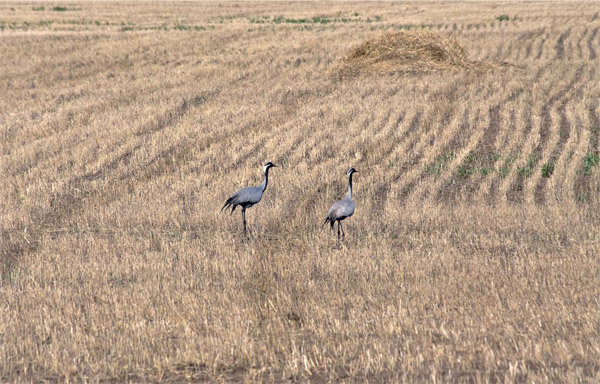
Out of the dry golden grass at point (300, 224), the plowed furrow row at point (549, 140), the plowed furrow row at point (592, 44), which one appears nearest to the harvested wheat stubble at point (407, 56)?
the dry golden grass at point (300, 224)

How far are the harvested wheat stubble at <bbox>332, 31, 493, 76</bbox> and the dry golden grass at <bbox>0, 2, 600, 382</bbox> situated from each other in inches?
34.5

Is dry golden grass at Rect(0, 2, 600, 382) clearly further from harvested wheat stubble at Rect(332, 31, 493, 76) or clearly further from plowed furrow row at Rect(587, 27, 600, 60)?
harvested wheat stubble at Rect(332, 31, 493, 76)

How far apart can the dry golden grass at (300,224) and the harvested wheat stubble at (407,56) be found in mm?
877

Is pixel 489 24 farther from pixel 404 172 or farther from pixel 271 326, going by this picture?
pixel 271 326

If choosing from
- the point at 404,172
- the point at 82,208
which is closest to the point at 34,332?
the point at 82,208

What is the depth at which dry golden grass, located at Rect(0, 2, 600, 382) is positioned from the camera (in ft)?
23.4

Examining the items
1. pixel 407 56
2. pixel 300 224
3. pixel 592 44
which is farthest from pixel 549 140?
pixel 592 44

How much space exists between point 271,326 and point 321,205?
5.20m

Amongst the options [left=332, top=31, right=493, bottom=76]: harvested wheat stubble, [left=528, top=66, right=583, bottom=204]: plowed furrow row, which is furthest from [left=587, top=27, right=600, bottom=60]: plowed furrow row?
[left=528, top=66, right=583, bottom=204]: plowed furrow row

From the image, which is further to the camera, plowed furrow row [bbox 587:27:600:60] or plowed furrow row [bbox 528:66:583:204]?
plowed furrow row [bbox 587:27:600:60]

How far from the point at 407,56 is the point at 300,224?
16.2 meters

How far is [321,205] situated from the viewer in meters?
12.8

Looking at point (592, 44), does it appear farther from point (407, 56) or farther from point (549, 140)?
point (549, 140)

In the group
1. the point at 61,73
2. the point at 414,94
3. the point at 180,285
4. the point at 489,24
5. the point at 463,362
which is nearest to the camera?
the point at 463,362
